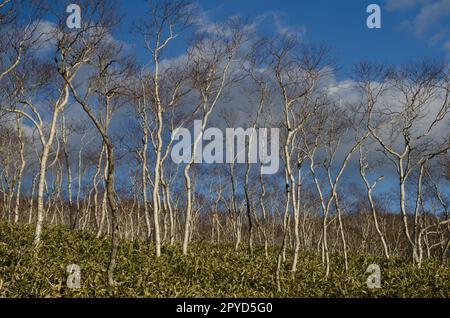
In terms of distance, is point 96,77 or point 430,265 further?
point 430,265

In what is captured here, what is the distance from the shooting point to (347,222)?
65.1 meters

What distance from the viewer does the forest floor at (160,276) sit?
437 inches

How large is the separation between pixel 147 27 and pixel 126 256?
11.0 m

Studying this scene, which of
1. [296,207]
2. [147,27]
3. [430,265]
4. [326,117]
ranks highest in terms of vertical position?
[147,27]

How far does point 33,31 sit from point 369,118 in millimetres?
17933

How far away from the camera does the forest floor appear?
1111 centimetres

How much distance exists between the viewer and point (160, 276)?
43.5ft

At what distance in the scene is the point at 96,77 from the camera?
2002 cm
